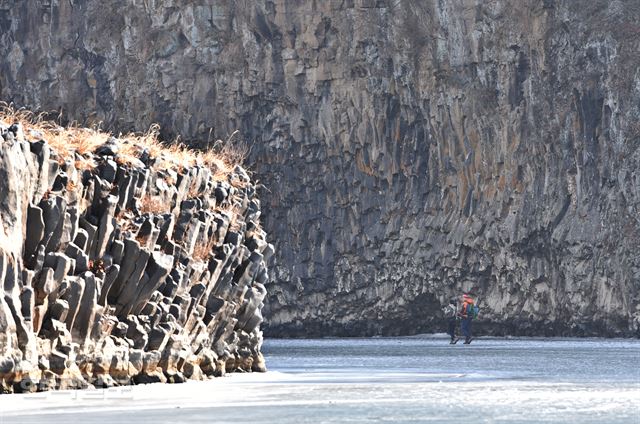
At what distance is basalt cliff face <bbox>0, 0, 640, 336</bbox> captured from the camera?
70812 mm

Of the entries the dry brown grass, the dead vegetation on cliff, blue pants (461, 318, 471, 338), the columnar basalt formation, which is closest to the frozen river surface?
the columnar basalt formation

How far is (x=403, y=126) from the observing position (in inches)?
2906

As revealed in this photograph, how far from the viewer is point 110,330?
762 inches

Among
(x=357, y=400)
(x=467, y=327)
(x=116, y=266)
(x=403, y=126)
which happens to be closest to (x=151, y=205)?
(x=116, y=266)

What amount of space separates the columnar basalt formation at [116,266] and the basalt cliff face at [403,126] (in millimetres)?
46656

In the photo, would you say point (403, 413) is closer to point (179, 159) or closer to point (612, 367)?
point (179, 159)

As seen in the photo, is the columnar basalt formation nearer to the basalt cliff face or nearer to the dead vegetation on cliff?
the dead vegetation on cliff

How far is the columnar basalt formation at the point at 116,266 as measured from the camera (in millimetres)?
17016

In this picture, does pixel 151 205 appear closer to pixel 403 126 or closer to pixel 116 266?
pixel 116 266

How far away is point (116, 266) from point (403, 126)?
181ft

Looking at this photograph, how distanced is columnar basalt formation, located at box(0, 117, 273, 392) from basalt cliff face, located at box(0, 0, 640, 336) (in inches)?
1837

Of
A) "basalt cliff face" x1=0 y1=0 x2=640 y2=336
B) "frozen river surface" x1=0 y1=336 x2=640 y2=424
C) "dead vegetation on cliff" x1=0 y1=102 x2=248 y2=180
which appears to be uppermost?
"basalt cliff face" x1=0 y1=0 x2=640 y2=336

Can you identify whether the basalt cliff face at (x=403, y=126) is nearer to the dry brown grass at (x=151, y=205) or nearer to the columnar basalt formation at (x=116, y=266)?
the columnar basalt formation at (x=116, y=266)

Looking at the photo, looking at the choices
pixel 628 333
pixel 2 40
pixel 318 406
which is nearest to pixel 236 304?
pixel 318 406
